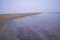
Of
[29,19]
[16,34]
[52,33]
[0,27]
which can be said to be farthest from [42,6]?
[0,27]

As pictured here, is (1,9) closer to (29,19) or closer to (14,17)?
(14,17)

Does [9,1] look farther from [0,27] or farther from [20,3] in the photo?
[0,27]

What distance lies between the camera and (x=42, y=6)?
1177mm

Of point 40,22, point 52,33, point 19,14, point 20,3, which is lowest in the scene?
point 52,33

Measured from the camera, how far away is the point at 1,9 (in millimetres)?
1182

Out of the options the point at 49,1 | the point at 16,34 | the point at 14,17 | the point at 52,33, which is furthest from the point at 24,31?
the point at 49,1

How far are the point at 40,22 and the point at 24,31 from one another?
0.22 m

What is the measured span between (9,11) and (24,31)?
0.31 metres

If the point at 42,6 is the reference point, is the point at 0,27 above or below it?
below

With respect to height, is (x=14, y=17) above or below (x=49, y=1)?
below

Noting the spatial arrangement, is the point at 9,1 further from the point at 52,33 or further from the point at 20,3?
the point at 52,33

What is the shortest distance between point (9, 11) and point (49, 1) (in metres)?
0.51

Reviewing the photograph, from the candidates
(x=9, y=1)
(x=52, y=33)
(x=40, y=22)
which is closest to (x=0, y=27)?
(x=9, y=1)

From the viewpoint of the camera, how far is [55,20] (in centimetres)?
115
